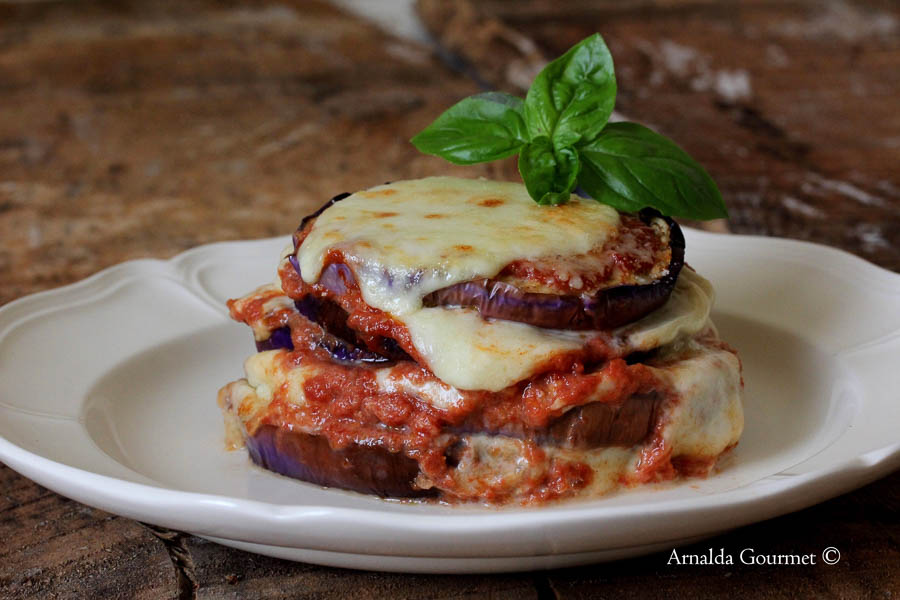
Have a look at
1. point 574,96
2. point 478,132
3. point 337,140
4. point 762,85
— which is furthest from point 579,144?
point 762,85


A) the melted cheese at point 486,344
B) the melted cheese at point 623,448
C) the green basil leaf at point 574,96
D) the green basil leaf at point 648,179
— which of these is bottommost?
the melted cheese at point 623,448

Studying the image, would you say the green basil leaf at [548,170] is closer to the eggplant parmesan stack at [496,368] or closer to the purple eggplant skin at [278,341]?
the eggplant parmesan stack at [496,368]

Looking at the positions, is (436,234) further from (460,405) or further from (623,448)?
(623,448)

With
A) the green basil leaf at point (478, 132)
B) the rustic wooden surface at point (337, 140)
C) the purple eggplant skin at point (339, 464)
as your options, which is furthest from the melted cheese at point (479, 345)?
the green basil leaf at point (478, 132)

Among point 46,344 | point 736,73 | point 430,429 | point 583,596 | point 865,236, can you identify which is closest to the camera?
point 583,596

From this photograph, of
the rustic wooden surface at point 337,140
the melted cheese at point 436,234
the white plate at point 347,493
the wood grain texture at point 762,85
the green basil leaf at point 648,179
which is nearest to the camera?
the white plate at point 347,493

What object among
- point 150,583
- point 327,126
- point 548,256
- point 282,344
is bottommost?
point 327,126

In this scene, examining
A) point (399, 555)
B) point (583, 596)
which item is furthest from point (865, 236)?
point (399, 555)

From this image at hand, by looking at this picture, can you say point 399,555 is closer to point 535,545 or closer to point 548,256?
point 535,545
